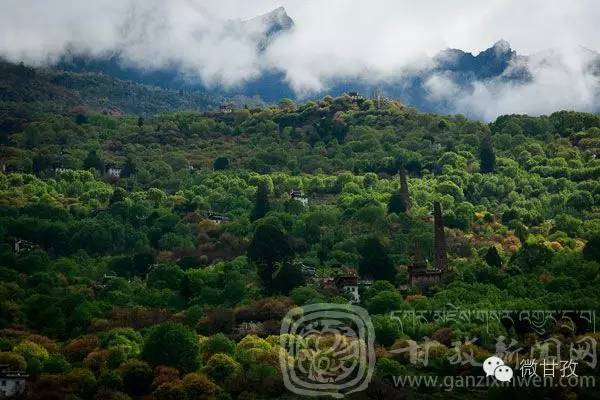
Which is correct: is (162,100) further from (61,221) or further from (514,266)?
(514,266)

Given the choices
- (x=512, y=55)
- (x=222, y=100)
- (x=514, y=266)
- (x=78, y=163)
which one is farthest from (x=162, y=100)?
(x=514, y=266)

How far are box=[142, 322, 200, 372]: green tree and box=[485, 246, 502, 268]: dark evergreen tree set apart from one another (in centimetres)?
2127

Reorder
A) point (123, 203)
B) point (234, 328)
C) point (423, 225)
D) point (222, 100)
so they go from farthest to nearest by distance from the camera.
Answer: point (222, 100), point (123, 203), point (423, 225), point (234, 328)

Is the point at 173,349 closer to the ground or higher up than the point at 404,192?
closer to the ground

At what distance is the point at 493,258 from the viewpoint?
65062 mm

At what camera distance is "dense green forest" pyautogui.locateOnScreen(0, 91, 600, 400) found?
50.5m

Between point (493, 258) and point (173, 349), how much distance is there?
2311cm

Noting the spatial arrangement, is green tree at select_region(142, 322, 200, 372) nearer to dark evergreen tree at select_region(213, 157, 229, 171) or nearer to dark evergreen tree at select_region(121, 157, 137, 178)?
dark evergreen tree at select_region(121, 157, 137, 178)

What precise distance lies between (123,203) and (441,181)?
27.7 meters

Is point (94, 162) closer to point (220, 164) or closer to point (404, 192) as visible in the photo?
point (220, 164)

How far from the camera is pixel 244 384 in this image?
46938 millimetres

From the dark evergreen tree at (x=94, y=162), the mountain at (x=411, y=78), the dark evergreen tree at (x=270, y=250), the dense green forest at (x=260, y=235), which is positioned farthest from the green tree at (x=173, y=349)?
the mountain at (x=411, y=78)

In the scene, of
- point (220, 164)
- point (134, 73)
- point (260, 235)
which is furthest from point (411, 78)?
point (260, 235)

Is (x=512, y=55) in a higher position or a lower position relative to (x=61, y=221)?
higher
